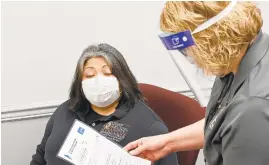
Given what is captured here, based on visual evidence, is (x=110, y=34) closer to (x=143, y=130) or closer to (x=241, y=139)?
(x=143, y=130)

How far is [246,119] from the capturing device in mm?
758

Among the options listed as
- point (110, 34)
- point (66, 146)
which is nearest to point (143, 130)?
point (66, 146)

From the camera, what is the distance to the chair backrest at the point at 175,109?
67.7 inches

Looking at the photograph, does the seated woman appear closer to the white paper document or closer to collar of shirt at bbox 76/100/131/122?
collar of shirt at bbox 76/100/131/122

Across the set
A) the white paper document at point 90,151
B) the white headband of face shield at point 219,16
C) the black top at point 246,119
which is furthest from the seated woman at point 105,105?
the white headband of face shield at point 219,16

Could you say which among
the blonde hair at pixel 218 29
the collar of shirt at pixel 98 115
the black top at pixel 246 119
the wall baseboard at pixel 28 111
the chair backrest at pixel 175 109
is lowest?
the chair backrest at pixel 175 109

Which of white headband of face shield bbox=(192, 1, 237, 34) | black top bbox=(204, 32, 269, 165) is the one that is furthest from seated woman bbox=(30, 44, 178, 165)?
white headband of face shield bbox=(192, 1, 237, 34)

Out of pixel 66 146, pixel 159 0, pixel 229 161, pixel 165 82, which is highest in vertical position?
pixel 159 0

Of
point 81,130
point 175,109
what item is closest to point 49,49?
point 81,130

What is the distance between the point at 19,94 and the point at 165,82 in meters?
0.83

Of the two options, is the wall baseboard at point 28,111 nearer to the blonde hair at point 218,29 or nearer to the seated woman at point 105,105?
the seated woman at point 105,105

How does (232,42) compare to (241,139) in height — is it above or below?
above

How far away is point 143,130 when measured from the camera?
1.71m

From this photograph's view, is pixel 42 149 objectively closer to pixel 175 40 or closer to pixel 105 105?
pixel 105 105
